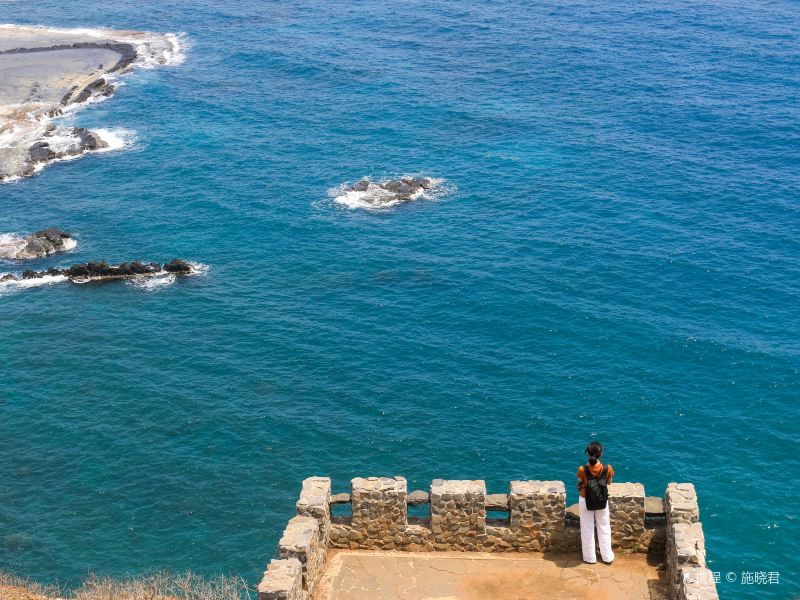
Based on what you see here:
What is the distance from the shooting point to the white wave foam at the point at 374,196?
9500 centimetres

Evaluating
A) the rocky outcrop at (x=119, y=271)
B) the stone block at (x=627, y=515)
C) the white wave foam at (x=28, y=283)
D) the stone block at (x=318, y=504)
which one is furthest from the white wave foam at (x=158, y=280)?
the stone block at (x=627, y=515)

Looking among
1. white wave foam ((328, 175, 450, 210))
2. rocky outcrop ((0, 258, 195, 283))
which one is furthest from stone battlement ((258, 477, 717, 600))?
white wave foam ((328, 175, 450, 210))

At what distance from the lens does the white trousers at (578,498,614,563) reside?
1031 inches

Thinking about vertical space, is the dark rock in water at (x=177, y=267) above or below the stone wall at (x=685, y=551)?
below

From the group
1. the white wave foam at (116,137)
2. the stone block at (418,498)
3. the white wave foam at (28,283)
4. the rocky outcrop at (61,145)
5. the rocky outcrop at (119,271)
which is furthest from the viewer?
the white wave foam at (116,137)

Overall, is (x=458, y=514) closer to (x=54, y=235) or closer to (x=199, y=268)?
(x=199, y=268)

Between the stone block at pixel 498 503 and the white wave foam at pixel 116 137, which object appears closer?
the stone block at pixel 498 503

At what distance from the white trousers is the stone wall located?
1523 mm

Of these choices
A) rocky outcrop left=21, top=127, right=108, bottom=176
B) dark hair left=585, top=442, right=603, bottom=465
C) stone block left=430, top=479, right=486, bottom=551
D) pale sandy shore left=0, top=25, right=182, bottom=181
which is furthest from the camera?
pale sandy shore left=0, top=25, right=182, bottom=181

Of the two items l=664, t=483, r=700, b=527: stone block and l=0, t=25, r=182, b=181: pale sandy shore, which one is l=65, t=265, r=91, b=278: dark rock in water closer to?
l=0, t=25, r=182, b=181: pale sandy shore

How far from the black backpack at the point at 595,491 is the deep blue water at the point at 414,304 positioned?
27.7m

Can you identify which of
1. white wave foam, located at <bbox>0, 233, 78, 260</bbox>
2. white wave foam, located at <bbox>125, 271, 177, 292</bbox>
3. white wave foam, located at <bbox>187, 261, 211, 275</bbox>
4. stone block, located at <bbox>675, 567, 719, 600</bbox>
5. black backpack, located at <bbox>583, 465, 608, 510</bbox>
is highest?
black backpack, located at <bbox>583, 465, 608, 510</bbox>

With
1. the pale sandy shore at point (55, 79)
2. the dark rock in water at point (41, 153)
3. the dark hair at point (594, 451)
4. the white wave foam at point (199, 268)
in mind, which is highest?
the dark hair at point (594, 451)

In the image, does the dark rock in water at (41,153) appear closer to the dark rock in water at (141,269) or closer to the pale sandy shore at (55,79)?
the pale sandy shore at (55,79)
